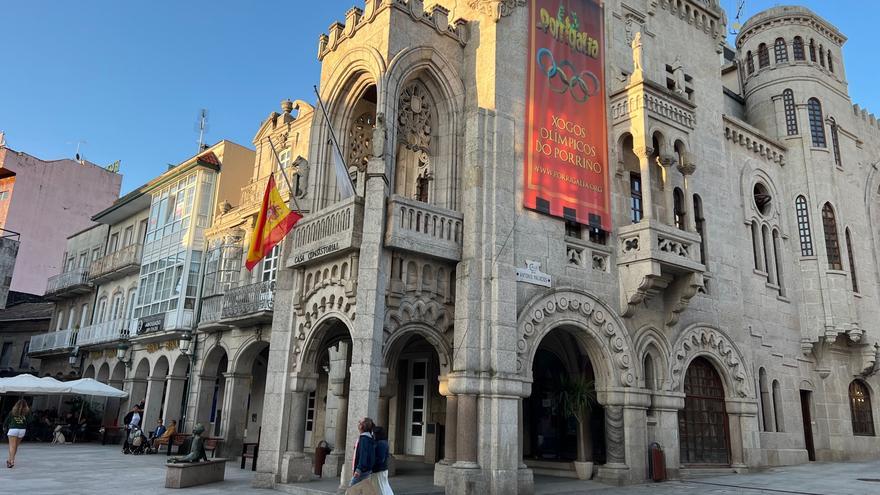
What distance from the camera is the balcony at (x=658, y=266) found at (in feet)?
52.2

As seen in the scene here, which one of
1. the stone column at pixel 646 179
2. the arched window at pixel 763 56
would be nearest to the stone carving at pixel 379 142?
the stone column at pixel 646 179

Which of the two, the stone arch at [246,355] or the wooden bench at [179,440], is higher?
the stone arch at [246,355]

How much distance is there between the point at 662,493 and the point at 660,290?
5.58 metres

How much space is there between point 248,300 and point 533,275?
11.6 meters

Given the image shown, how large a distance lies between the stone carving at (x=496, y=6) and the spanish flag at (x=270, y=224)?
6745mm

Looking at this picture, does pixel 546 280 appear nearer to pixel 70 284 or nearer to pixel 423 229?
pixel 423 229

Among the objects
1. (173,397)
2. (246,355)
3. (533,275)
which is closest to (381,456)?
(533,275)

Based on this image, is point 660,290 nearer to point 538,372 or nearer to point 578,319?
point 578,319


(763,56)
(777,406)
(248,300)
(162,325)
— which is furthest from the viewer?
(162,325)

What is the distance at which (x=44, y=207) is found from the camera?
43.6 meters

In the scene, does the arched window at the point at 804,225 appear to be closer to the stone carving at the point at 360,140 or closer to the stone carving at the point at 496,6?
the stone carving at the point at 496,6

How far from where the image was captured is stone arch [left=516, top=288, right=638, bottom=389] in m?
14.8

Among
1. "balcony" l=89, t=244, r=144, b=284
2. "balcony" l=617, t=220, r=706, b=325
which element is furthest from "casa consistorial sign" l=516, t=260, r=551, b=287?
"balcony" l=89, t=244, r=144, b=284

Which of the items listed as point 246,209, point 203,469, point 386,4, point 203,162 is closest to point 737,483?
point 203,469
